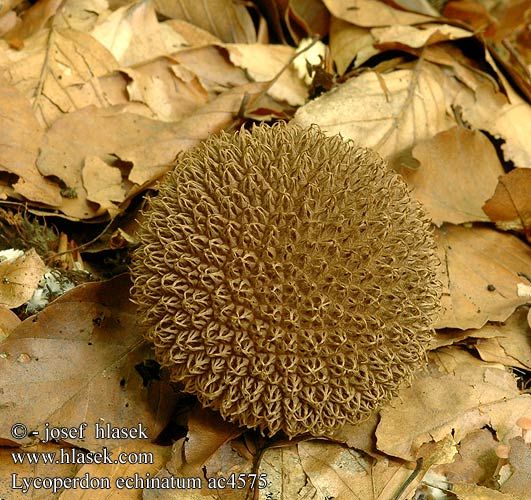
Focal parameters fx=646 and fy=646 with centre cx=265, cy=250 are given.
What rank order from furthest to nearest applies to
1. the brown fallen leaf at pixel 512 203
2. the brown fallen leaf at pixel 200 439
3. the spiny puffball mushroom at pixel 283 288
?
the brown fallen leaf at pixel 512 203 → the brown fallen leaf at pixel 200 439 → the spiny puffball mushroom at pixel 283 288

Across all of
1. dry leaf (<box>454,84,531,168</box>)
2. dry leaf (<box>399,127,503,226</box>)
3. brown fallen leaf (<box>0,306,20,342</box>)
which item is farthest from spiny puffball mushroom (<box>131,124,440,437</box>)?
dry leaf (<box>454,84,531,168</box>)

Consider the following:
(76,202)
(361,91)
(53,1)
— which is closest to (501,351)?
(361,91)

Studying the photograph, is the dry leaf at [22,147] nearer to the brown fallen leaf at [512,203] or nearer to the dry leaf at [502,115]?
the brown fallen leaf at [512,203]

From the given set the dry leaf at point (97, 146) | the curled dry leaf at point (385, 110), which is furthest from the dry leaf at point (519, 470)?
the dry leaf at point (97, 146)

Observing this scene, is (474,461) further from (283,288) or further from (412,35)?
(412,35)

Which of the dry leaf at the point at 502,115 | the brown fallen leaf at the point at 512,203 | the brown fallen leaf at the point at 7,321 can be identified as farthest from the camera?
the dry leaf at the point at 502,115

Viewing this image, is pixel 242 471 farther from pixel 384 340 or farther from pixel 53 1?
pixel 53 1
